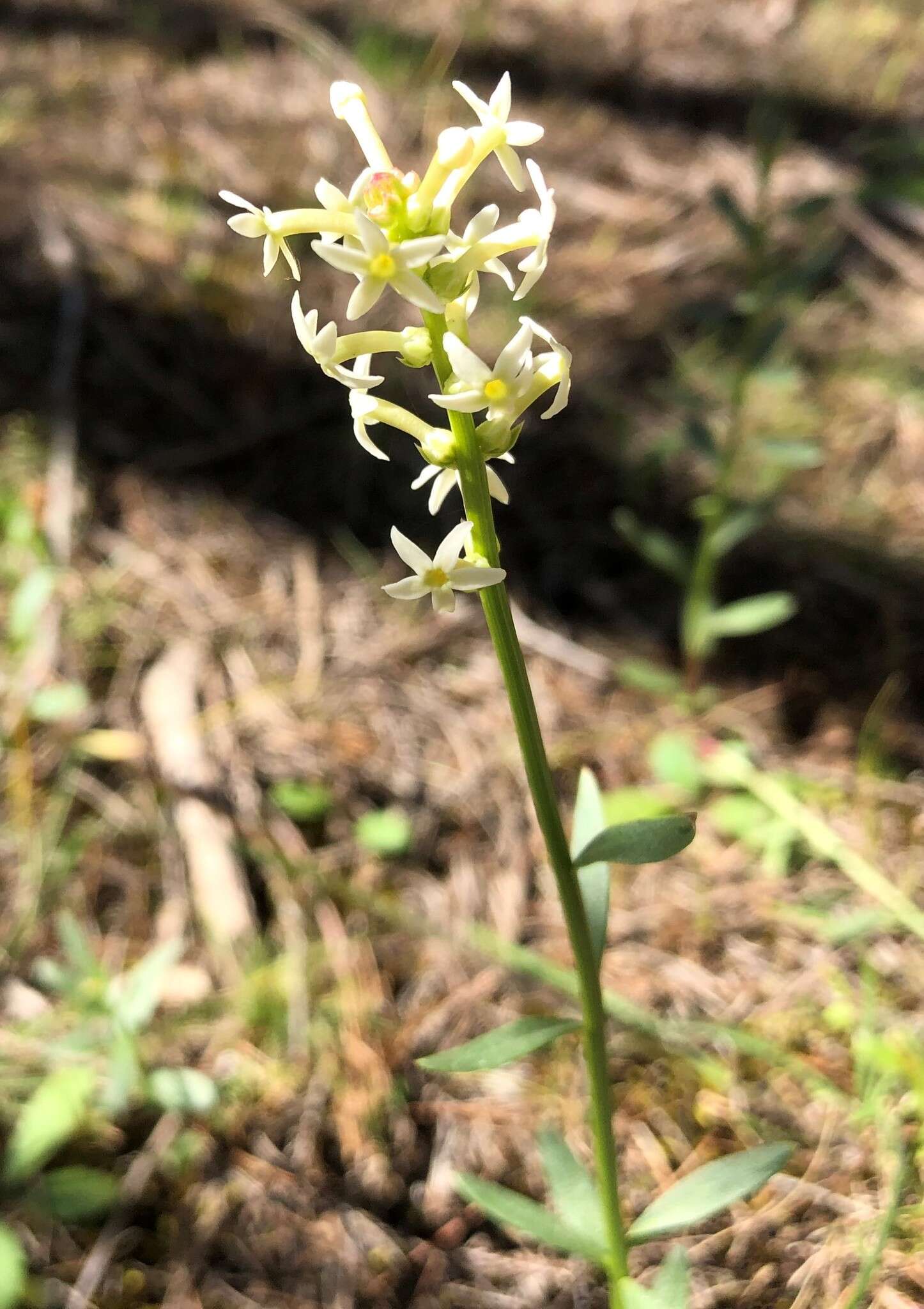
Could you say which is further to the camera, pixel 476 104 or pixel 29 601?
pixel 29 601

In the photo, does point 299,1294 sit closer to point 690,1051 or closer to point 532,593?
point 690,1051

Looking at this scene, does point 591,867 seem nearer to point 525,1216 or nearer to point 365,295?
point 525,1216

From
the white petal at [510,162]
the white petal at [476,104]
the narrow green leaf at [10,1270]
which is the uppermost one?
the white petal at [476,104]

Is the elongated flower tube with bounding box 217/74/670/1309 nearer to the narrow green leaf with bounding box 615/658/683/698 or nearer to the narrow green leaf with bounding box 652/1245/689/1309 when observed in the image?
the narrow green leaf with bounding box 652/1245/689/1309

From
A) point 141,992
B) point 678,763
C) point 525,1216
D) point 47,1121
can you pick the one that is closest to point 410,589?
point 525,1216

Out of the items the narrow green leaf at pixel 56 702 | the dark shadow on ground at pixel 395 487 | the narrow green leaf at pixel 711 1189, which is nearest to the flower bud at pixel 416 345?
the narrow green leaf at pixel 711 1189

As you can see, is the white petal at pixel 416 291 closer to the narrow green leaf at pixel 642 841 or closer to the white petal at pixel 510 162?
the white petal at pixel 510 162
